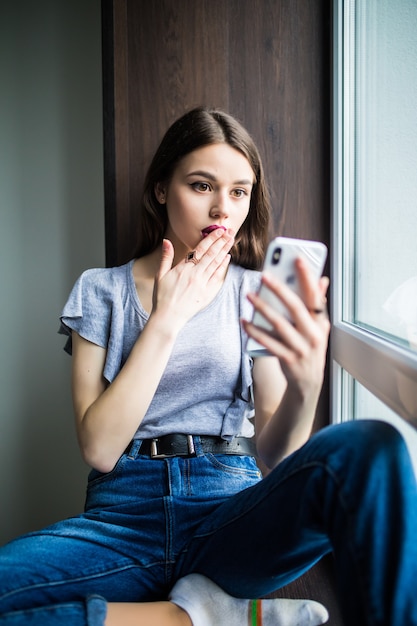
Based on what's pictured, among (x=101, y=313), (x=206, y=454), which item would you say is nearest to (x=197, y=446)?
(x=206, y=454)

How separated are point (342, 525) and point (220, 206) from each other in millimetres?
653

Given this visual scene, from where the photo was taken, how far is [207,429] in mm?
1101

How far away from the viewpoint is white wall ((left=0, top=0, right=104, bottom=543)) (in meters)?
1.59

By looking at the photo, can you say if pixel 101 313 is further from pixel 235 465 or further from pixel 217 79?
pixel 217 79

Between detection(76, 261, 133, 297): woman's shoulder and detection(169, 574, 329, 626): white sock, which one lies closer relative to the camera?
detection(169, 574, 329, 626): white sock

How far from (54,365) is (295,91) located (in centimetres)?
98

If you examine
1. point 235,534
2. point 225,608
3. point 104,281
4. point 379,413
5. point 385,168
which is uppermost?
point 385,168

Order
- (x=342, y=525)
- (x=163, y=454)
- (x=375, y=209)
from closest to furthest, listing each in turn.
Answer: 1. (x=342, y=525)
2. (x=163, y=454)
3. (x=375, y=209)

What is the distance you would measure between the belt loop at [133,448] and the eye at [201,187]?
496 millimetres

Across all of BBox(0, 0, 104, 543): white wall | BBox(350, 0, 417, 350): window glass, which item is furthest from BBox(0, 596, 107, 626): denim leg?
BBox(0, 0, 104, 543): white wall

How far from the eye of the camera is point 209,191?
1.14m

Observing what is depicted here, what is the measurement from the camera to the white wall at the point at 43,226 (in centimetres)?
159

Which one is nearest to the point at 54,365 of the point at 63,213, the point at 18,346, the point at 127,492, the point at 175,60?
the point at 18,346

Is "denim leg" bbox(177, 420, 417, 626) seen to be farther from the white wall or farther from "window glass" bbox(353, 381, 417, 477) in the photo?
the white wall
